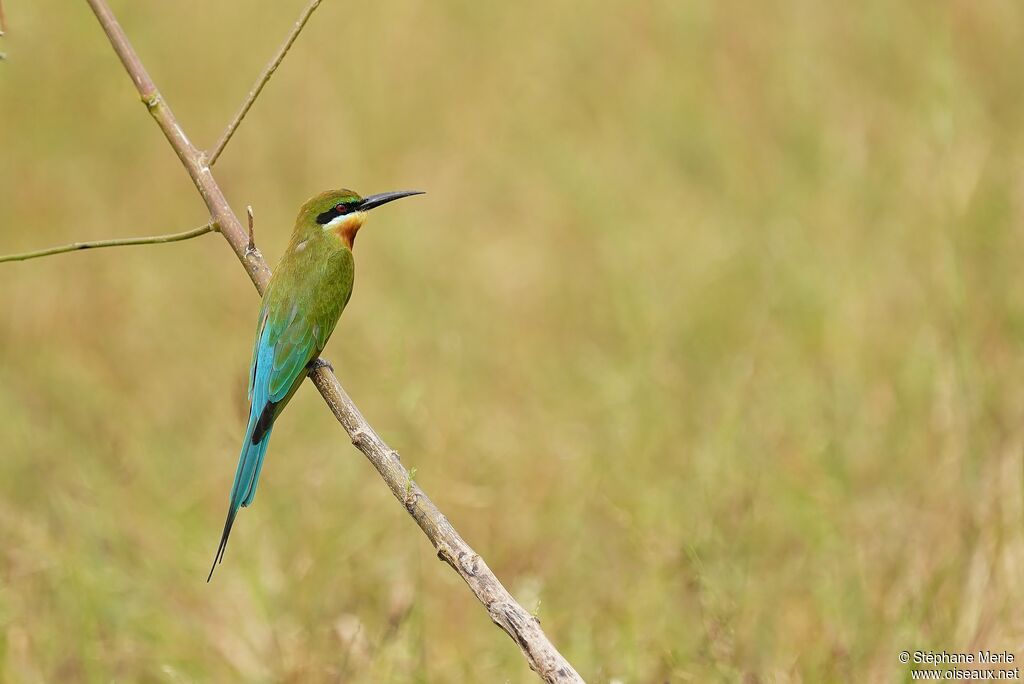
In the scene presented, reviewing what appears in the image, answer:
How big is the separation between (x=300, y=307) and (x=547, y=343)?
2.09m

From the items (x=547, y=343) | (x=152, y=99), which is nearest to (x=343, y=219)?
(x=152, y=99)

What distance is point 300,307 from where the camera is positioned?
221 cm

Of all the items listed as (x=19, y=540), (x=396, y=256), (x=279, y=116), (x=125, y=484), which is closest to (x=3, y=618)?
(x=19, y=540)

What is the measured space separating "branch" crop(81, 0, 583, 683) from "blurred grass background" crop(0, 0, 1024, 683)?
956 millimetres

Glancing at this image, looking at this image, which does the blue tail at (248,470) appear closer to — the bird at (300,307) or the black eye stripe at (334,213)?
the bird at (300,307)

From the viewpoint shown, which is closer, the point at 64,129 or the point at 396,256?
the point at 396,256

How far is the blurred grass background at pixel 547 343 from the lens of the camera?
291cm

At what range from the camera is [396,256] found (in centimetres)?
472

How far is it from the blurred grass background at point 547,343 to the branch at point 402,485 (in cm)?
96

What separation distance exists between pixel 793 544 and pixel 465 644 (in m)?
0.85

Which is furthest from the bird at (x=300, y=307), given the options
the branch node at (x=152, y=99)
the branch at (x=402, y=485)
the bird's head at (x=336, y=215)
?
the branch node at (x=152, y=99)

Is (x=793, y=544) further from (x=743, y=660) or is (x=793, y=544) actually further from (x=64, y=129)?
(x=64, y=129)

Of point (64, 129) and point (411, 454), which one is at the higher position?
point (411, 454)

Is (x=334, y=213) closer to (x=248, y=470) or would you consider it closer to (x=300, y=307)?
(x=300, y=307)
